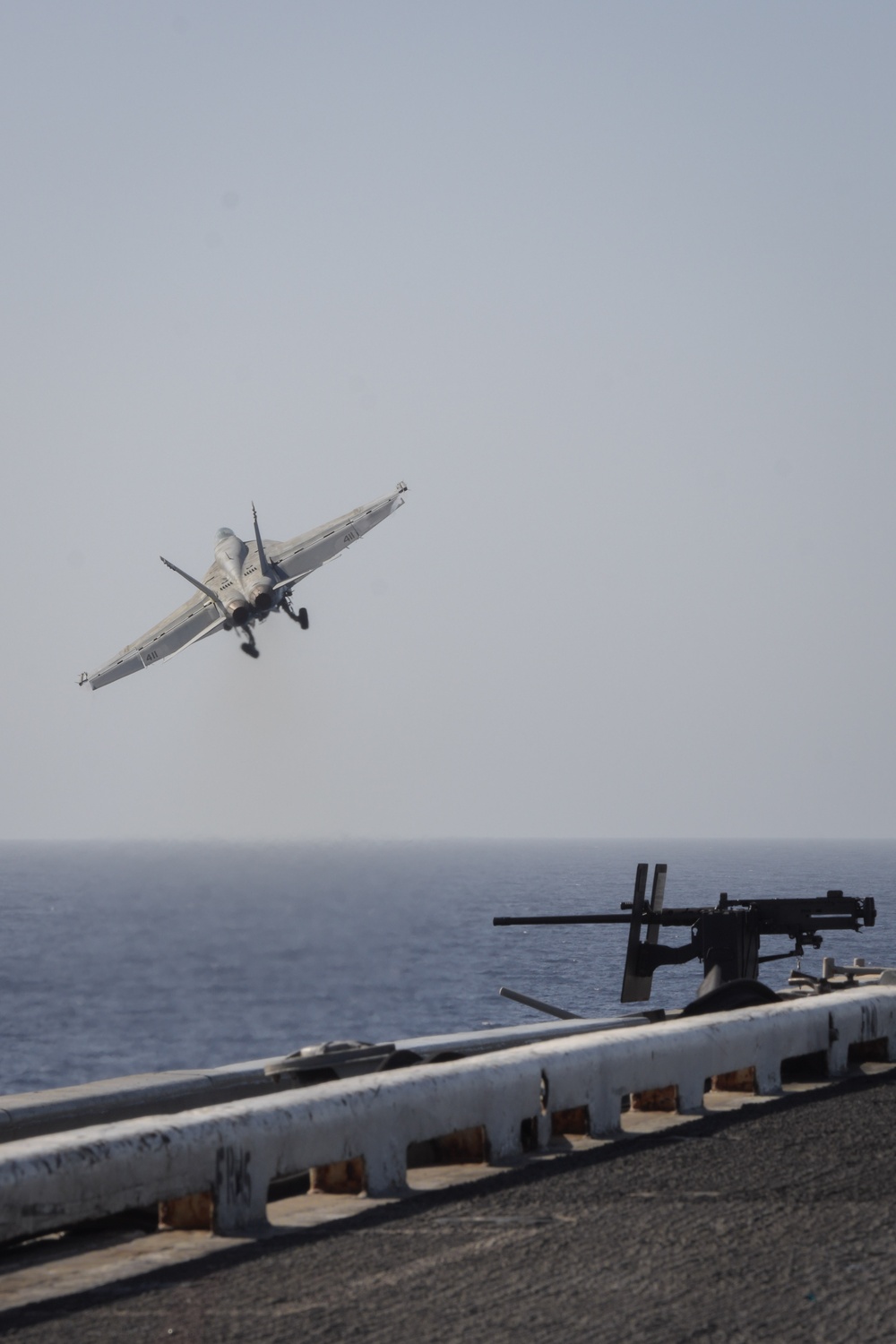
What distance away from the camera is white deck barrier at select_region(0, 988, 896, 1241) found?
6309mm

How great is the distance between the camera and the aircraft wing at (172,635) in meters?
60.4

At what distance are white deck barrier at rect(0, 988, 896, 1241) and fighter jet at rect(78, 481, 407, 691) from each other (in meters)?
44.0

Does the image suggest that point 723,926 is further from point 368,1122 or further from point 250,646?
point 250,646

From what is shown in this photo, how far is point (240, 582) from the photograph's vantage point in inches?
2168

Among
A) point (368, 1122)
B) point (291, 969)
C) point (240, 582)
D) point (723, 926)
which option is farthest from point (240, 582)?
point (291, 969)

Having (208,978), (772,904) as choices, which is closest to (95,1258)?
(772,904)

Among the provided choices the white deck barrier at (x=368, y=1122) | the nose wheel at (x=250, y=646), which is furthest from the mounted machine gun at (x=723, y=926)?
the nose wheel at (x=250, y=646)

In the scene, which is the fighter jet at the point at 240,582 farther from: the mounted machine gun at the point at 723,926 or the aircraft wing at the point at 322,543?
the mounted machine gun at the point at 723,926

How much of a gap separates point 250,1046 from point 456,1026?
844 centimetres

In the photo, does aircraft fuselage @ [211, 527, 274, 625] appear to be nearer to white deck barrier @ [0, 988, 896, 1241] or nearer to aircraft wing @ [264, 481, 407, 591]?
aircraft wing @ [264, 481, 407, 591]

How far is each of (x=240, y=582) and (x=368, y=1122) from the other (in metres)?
48.3

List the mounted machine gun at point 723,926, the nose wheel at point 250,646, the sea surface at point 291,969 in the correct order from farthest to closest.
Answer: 1. the sea surface at point 291,969
2. the nose wheel at point 250,646
3. the mounted machine gun at point 723,926

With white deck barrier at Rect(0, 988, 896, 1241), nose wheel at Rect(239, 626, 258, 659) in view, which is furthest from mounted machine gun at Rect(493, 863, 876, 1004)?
nose wheel at Rect(239, 626, 258, 659)

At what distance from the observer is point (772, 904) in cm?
1658
